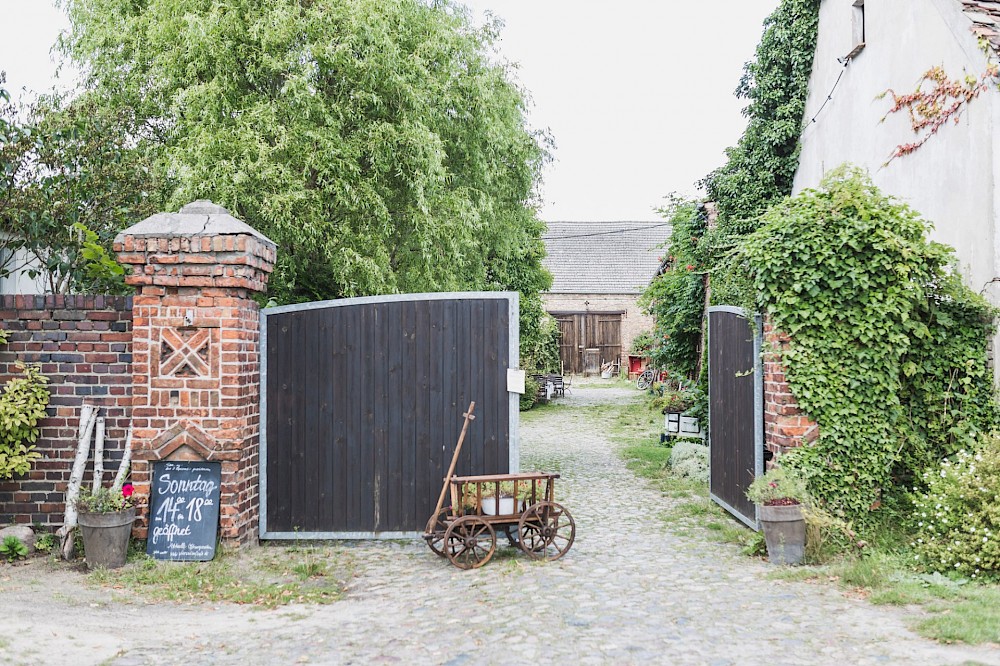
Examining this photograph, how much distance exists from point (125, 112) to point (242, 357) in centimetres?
474

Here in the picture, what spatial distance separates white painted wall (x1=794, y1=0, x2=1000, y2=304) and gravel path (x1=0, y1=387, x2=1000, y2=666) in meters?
3.29

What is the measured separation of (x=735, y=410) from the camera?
315 inches

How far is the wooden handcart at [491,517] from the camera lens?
20.7 ft

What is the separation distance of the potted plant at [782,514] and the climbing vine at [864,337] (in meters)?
0.24

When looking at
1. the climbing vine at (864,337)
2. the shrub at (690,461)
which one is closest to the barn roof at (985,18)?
the climbing vine at (864,337)

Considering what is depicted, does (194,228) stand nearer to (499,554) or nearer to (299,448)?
(299,448)

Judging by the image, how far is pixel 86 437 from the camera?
652 cm

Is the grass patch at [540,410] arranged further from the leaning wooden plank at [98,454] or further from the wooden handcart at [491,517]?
the leaning wooden plank at [98,454]

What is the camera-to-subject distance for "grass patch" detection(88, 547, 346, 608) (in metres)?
5.59

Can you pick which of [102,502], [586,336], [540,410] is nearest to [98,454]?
[102,502]

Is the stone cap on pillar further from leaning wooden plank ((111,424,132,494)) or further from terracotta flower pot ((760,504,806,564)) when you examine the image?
terracotta flower pot ((760,504,806,564))

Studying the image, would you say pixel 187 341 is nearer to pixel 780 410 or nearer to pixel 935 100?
pixel 780 410

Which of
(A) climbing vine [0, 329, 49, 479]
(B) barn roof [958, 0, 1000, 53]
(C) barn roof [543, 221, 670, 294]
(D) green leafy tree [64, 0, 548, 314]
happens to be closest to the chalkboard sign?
(A) climbing vine [0, 329, 49, 479]

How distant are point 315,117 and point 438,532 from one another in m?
5.33
